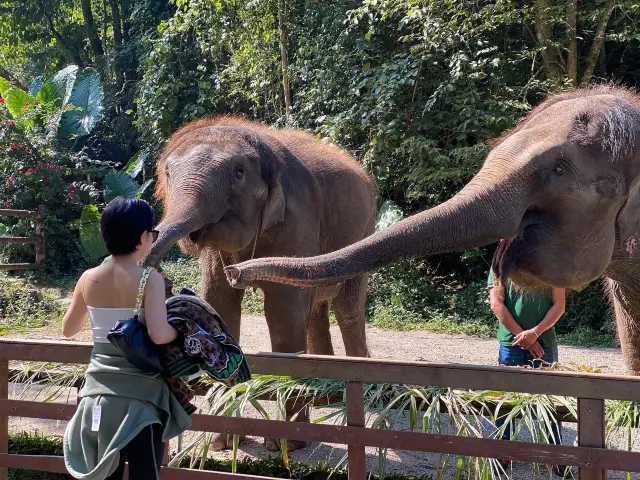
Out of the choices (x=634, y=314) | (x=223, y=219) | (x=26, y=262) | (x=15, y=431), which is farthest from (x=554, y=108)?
(x=26, y=262)

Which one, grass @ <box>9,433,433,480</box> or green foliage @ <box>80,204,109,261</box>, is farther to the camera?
green foliage @ <box>80,204,109,261</box>

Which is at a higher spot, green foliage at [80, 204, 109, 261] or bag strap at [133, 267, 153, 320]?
bag strap at [133, 267, 153, 320]

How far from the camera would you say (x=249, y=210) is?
4.48 meters

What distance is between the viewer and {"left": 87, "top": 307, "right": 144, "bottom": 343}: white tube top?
2469mm

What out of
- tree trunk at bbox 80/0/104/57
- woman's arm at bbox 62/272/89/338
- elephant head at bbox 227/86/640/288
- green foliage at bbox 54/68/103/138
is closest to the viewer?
woman's arm at bbox 62/272/89/338

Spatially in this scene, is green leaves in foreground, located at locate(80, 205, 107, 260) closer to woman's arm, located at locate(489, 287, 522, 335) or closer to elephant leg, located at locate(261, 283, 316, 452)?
elephant leg, located at locate(261, 283, 316, 452)

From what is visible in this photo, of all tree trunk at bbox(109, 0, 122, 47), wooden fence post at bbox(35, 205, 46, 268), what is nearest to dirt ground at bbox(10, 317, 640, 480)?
wooden fence post at bbox(35, 205, 46, 268)

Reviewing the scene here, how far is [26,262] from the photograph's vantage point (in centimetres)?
1549

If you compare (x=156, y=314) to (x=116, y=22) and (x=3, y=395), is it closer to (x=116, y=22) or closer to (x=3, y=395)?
(x=3, y=395)

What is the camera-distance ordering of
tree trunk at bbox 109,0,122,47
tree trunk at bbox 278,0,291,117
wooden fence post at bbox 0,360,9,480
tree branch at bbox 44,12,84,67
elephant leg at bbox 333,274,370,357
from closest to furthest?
wooden fence post at bbox 0,360,9,480 < elephant leg at bbox 333,274,370,357 < tree trunk at bbox 278,0,291,117 < tree trunk at bbox 109,0,122,47 < tree branch at bbox 44,12,84,67

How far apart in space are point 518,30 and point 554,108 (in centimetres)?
962

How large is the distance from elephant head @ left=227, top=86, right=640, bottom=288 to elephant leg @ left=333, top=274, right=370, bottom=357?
3229mm

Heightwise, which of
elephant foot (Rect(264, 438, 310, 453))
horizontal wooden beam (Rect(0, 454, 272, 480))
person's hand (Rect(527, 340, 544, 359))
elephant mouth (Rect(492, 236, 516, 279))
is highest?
elephant mouth (Rect(492, 236, 516, 279))

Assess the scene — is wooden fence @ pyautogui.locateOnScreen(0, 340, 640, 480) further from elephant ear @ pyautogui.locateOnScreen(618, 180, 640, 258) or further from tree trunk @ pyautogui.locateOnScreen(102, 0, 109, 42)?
tree trunk @ pyautogui.locateOnScreen(102, 0, 109, 42)
